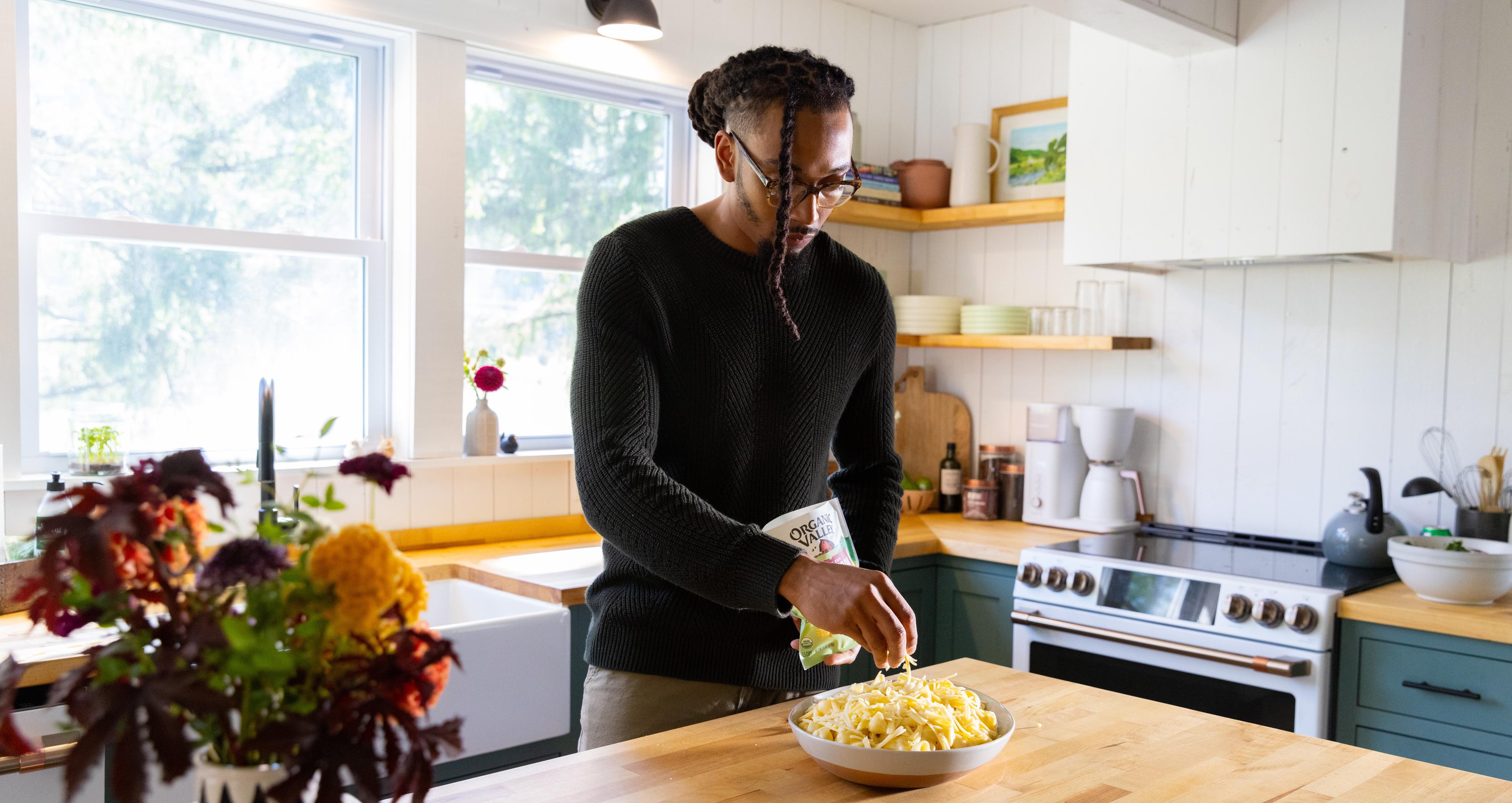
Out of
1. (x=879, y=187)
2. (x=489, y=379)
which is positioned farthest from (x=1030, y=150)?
(x=489, y=379)

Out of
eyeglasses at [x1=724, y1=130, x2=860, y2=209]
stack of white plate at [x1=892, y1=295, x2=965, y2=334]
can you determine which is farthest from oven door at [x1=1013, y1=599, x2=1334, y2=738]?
eyeglasses at [x1=724, y1=130, x2=860, y2=209]

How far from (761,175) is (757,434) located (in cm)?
33

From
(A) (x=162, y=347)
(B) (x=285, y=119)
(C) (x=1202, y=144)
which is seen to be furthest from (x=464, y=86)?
(C) (x=1202, y=144)

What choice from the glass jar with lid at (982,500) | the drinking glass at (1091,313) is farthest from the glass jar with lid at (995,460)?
the drinking glass at (1091,313)

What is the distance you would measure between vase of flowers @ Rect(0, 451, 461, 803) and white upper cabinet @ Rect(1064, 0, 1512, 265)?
250cm

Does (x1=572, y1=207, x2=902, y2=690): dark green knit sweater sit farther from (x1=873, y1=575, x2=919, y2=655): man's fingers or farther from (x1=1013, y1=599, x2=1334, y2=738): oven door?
(x1=1013, y1=599, x2=1334, y2=738): oven door

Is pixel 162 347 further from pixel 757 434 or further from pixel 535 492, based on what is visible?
pixel 757 434

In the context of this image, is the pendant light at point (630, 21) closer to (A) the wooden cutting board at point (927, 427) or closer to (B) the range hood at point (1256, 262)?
(B) the range hood at point (1256, 262)

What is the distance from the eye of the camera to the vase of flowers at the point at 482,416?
2.95 metres

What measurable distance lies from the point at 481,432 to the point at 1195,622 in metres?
1.76

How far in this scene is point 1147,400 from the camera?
345 cm

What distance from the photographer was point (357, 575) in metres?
0.66

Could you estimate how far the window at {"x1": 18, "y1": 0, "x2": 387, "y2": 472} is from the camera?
96.3 inches

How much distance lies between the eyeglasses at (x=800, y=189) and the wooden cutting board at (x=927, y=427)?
7.61ft
